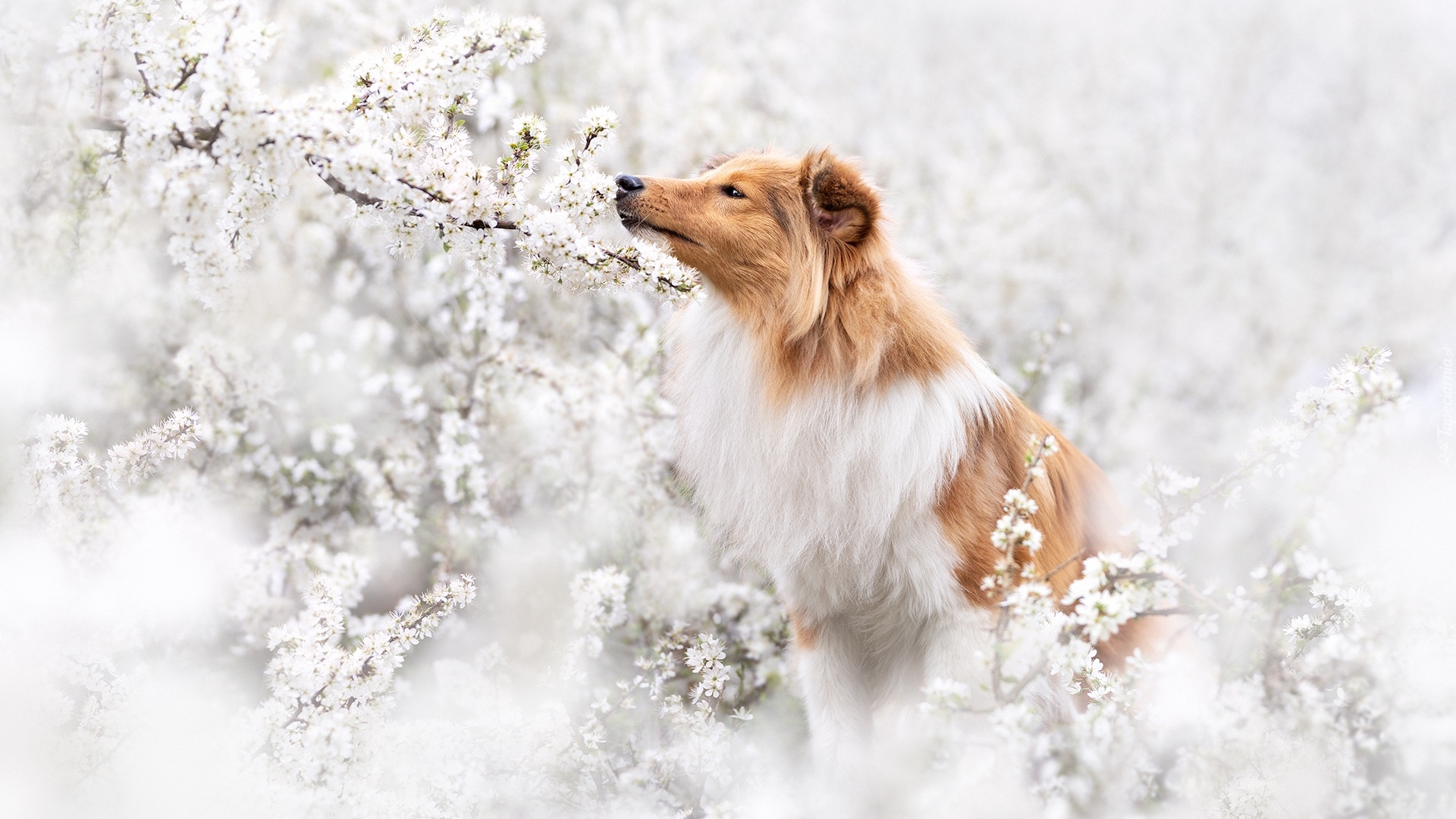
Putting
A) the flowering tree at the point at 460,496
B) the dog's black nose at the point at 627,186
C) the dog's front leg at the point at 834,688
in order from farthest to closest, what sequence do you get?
the dog's front leg at the point at 834,688
the dog's black nose at the point at 627,186
the flowering tree at the point at 460,496

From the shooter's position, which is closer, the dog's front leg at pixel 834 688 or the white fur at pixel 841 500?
the white fur at pixel 841 500

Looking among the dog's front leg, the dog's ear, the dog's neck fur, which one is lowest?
the dog's front leg

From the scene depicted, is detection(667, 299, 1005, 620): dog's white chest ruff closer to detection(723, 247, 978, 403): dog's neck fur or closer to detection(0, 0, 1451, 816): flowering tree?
detection(723, 247, 978, 403): dog's neck fur

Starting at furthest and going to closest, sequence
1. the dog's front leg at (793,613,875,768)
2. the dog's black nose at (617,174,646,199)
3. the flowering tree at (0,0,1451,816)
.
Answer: the dog's front leg at (793,613,875,768)
the dog's black nose at (617,174,646,199)
the flowering tree at (0,0,1451,816)

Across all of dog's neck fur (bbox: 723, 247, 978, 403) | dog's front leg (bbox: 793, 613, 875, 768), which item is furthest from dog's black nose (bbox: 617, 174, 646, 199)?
dog's front leg (bbox: 793, 613, 875, 768)

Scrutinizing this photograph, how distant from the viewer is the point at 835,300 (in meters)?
2.69

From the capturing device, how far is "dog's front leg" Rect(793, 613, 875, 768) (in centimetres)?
296

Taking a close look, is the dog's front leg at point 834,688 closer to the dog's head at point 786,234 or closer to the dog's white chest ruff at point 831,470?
the dog's white chest ruff at point 831,470

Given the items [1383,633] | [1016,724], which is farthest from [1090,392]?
[1016,724]

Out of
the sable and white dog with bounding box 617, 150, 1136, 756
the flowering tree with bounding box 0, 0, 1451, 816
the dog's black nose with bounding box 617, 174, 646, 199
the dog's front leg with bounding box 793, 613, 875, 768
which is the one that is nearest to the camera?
the flowering tree with bounding box 0, 0, 1451, 816

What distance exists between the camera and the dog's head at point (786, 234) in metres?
2.64

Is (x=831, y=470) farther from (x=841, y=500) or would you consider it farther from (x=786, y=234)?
(x=786, y=234)

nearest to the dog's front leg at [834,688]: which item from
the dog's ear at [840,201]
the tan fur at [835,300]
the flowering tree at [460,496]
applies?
the flowering tree at [460,496]

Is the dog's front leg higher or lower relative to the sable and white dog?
lower
